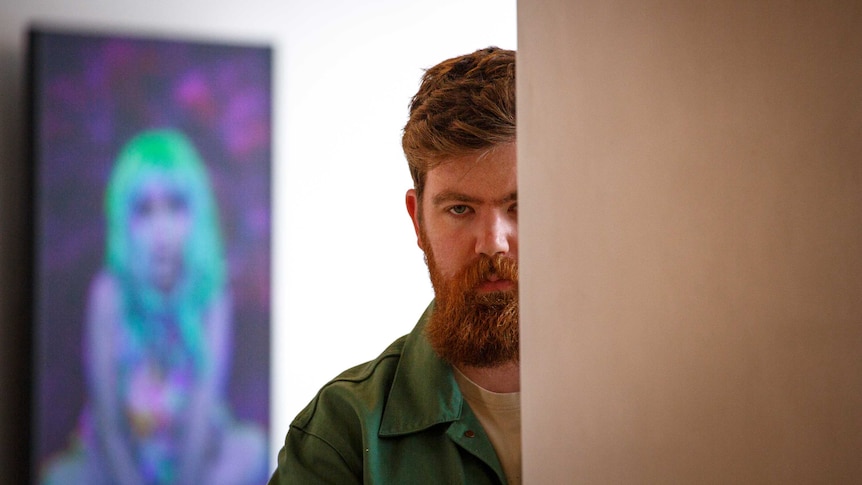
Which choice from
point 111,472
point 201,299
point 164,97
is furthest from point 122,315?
point 164,97

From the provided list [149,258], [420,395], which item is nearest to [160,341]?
[149,258]

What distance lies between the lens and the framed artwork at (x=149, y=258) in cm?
196

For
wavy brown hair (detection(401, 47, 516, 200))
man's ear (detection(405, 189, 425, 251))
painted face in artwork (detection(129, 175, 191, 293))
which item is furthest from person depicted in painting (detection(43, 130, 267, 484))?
wavy brown hair (detection(401, 47, 516, 200))

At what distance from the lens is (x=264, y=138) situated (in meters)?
2.11

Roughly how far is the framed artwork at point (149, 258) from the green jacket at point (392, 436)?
105 cm

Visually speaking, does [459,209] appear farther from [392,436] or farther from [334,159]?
[334,159]

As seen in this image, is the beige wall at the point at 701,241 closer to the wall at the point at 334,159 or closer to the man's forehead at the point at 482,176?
the man's forehead at the point at 482,176

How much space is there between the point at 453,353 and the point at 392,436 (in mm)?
129

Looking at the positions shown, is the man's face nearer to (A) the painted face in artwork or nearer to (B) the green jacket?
(B) the green jacket

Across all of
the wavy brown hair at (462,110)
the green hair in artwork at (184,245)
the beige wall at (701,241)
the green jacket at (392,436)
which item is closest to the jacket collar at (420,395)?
the green jacket at (392,436)

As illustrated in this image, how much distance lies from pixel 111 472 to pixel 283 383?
17.3 inches

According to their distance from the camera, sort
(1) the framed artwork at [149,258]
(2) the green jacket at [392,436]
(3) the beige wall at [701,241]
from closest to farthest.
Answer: (3) the beige wall at [701,241], (2) the green jacket at [392,436], (1) the framed artwork at [149,258]

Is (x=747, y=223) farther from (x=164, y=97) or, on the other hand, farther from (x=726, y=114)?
(x=164, y=97)

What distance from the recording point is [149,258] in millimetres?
2010
